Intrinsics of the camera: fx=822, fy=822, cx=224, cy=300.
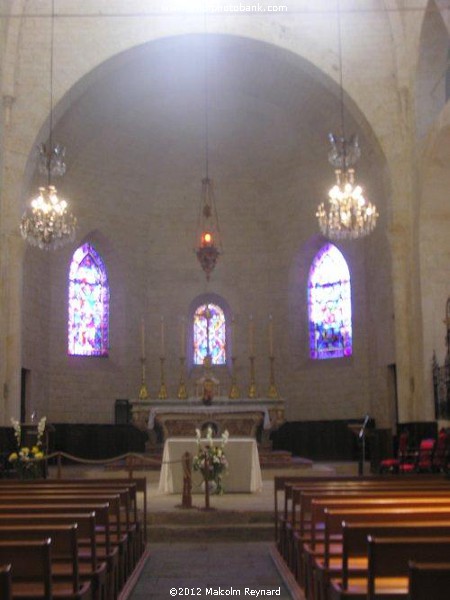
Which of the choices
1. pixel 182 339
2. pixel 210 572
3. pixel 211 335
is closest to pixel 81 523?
pixel 210 572

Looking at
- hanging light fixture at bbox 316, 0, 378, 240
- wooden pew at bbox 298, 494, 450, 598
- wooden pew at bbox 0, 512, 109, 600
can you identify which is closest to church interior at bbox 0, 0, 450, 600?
hanging light fixture at bbox 316, 0, 378, 240

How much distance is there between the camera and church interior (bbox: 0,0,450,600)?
15867 mm

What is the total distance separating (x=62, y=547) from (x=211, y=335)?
17.8m

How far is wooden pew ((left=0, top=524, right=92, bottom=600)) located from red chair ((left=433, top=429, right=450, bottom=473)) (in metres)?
8.81

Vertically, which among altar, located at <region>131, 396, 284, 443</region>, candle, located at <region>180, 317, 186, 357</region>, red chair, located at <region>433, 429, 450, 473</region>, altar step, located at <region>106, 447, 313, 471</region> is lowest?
altar step, located at <region>106, 447, 313, 471</region>

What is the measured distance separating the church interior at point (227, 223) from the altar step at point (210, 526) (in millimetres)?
2957

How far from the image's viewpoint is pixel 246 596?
6387 millimetres

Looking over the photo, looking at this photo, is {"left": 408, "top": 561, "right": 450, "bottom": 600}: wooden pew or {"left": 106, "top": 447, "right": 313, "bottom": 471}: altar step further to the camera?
{"left": 106, "top": 447, "right": 313, "bottom": 471}: altar step

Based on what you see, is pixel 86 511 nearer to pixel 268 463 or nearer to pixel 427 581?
pixel 427 581

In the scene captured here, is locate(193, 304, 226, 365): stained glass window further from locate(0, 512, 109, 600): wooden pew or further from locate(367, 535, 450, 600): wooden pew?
locate(367, 535, 450, 600): wooden pew

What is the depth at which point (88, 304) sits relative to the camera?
21.7 meters

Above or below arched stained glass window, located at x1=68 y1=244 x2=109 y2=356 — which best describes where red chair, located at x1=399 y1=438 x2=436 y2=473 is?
below

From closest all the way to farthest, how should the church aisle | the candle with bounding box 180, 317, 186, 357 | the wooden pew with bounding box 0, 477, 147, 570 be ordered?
the church aisle → the wooden pew with bounding box 0, 477, 147, 570 → the candle with bounding box 180, 317, 186, 357

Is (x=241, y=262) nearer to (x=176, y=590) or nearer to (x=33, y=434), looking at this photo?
(x=33, y=434)
